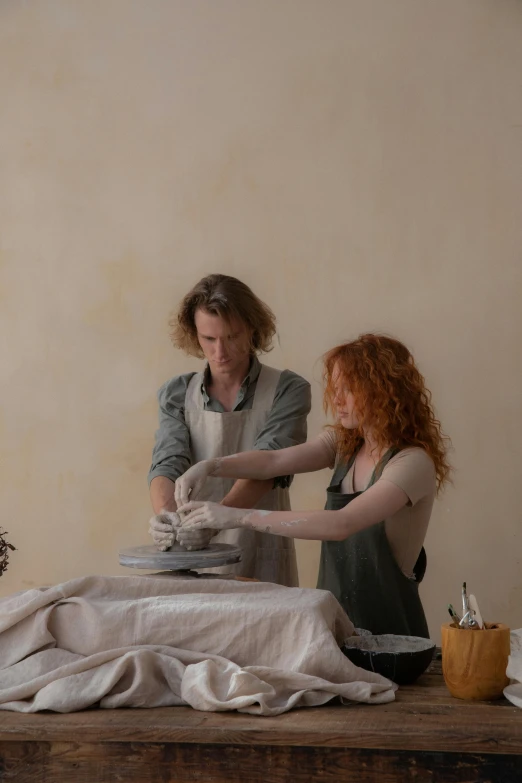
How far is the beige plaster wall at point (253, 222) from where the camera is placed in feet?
13.9

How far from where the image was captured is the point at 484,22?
4.26 metres

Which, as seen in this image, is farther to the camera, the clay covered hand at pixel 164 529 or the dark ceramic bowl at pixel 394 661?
the clay covered hand at pixel 164 529

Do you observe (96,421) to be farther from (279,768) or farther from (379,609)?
(279,768)

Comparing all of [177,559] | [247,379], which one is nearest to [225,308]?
[247,379]

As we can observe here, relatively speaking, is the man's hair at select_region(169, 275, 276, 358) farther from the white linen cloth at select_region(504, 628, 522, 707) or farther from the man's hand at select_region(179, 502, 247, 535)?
the white linen cloth at select_region(504, 628, 522, 707)

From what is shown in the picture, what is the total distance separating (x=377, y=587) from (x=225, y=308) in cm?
110

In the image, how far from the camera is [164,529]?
2.57m

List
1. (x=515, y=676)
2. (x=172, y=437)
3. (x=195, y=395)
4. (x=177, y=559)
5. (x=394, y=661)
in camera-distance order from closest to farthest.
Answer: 1. (x=515, y=676)
2. (x=394, y=661)
3. (x=177, y=559)
4. (x=172, y=437)
5. (x=195, y=395)

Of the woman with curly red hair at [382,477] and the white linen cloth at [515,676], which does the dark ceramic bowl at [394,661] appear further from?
the woman with curly red hair at [382,477]

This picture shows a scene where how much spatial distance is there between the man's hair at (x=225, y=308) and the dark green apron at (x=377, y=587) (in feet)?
2.58

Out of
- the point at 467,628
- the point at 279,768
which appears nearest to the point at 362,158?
the point at 467,628

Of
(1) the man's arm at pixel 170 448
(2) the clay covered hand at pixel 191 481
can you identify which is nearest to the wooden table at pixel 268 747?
(2) the clay covered hand at pixel 191 481

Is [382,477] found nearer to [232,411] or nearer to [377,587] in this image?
[377,587]

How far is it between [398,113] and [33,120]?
6.26ft
